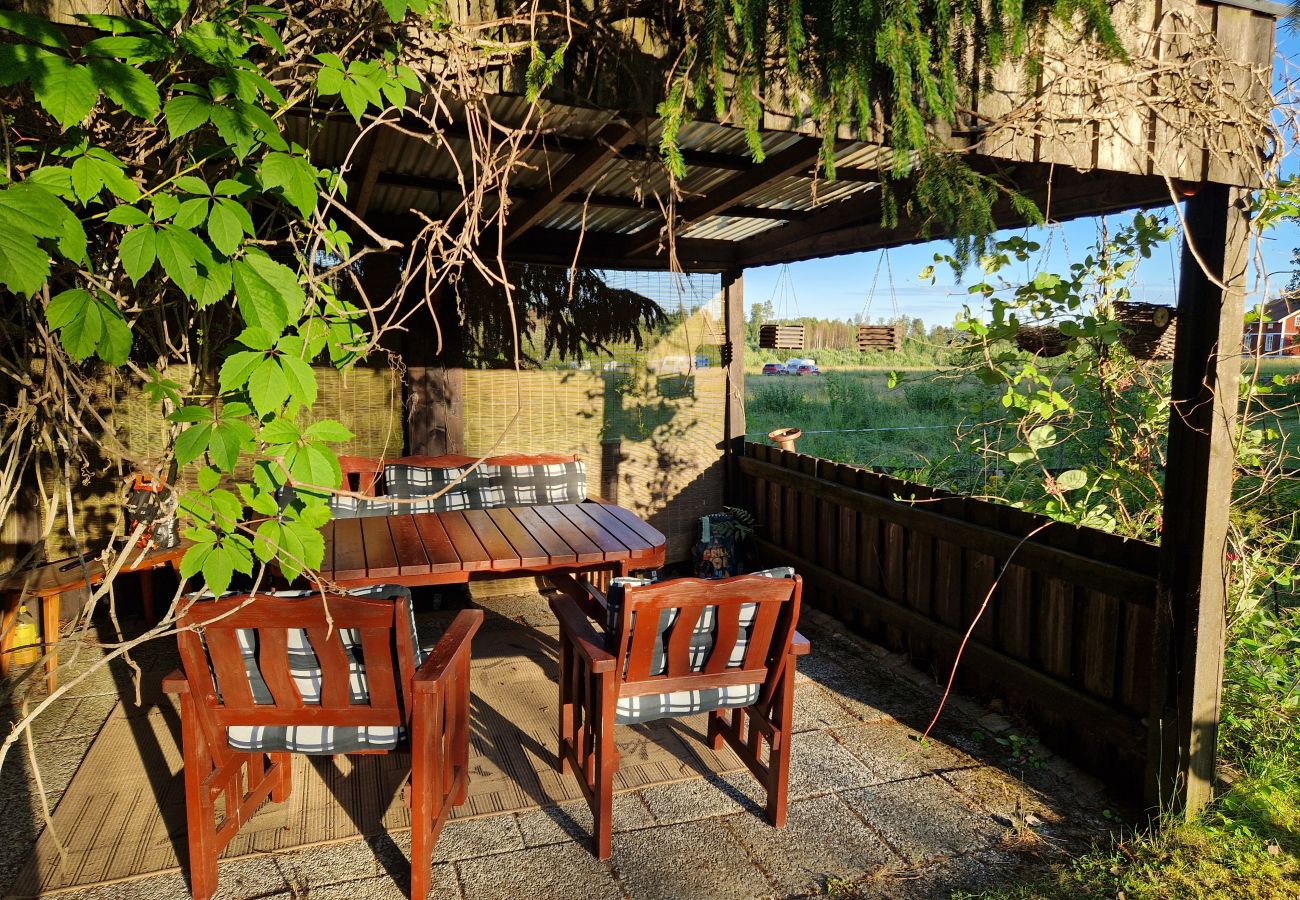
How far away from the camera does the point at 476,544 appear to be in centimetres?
343

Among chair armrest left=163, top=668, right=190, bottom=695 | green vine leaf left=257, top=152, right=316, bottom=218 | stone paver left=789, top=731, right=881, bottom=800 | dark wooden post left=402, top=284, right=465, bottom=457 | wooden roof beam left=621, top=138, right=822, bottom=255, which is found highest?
wooden roof beam left=621, top=138, right=822, bottom=255

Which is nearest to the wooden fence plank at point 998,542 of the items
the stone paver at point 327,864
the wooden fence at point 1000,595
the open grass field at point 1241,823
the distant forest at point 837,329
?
the wooden fence at point 1000,595

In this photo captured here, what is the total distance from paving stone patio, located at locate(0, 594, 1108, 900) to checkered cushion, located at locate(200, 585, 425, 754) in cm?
42

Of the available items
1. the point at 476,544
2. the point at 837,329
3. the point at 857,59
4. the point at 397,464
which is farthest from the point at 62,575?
the point at 837,329

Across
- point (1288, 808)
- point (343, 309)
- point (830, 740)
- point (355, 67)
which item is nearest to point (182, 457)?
point (343, 309)

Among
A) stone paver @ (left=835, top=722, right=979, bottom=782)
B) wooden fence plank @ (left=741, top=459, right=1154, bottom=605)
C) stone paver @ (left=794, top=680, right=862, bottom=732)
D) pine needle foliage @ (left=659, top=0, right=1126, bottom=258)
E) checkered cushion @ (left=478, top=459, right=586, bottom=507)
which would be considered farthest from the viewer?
checkered cushion @ (left=478, top=459, right=586, bottom=507)

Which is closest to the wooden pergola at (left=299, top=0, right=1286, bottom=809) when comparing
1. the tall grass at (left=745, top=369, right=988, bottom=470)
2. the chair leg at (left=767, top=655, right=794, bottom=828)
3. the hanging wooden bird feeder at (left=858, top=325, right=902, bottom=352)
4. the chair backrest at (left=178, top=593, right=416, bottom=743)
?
the chair backrest at (left=178, top=593, right=416, bottom=743)

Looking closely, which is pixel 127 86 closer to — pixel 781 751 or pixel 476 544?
pixel 476 544

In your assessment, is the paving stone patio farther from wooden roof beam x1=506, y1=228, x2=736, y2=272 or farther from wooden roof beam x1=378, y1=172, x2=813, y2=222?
wooden roof beam x1=506, y1=228, x2=736, y2=272

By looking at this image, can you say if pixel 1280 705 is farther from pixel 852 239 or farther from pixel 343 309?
pixel 343 309

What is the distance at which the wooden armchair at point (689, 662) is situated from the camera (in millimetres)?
2359

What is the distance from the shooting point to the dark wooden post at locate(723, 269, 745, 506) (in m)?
5.65

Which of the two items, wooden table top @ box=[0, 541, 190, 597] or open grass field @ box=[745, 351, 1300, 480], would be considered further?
open grass field @ box=[745, 351, 1300, 480]

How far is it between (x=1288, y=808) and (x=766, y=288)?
11.0 feet
